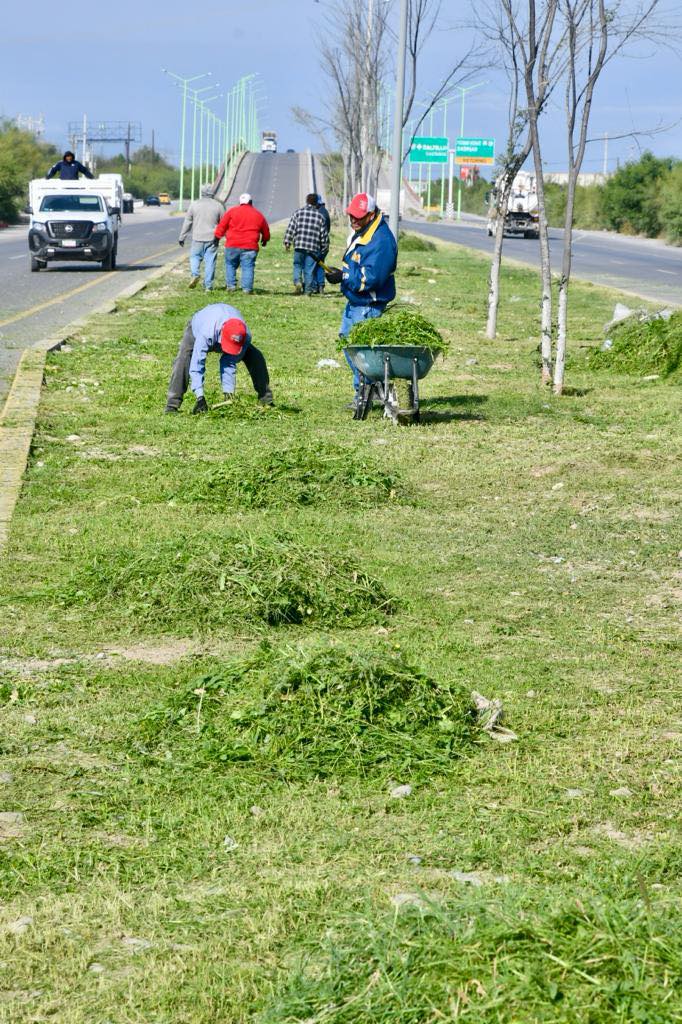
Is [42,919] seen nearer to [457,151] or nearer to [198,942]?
[198,942]

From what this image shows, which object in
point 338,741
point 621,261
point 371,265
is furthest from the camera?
point 621,261

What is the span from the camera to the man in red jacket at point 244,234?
22984 mm

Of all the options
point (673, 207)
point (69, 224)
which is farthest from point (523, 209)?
point (69, 224)

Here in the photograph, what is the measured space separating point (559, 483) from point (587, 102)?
635 cm

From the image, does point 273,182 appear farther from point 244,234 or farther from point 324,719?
point 324,719

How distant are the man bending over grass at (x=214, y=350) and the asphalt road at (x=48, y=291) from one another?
89.5 inches

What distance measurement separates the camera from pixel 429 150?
96.4 metres

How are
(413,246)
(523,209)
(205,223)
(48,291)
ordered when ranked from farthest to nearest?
(523,209)
(413,246)
(48,291)
(205,223)

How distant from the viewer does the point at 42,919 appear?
12.4ft

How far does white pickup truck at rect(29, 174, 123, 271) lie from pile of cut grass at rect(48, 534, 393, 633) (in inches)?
966

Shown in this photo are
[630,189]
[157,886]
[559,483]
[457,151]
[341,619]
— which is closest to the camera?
[157,886]

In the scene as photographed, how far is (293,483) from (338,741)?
14.1 ft

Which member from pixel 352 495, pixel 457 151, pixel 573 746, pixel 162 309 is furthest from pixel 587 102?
pixel 457 151

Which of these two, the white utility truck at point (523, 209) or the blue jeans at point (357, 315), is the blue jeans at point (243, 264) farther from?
the white utility truck at point (523, 209)
